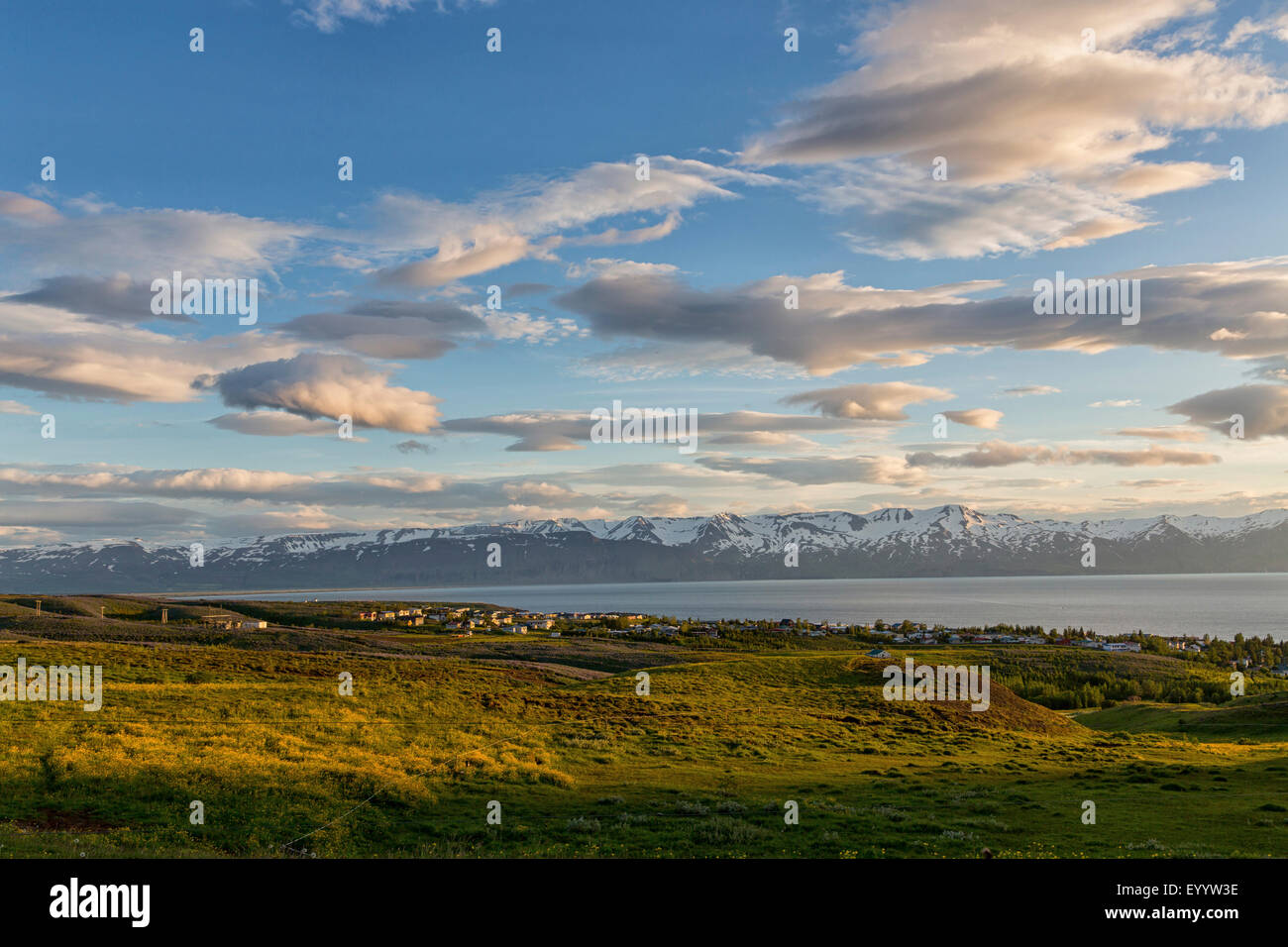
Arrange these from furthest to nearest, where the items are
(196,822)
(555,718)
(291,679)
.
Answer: (291,679)
(555,718)
(196,822)

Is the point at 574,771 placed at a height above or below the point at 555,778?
below

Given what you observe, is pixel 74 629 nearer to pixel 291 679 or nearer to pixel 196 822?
pixel 291 679

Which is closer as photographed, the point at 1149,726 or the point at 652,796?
the point at 652,796

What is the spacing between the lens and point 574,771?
33.3 metres

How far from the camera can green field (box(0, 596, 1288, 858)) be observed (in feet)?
68.5

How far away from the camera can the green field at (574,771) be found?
2088 centimetres

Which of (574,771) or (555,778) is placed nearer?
(555,778)
